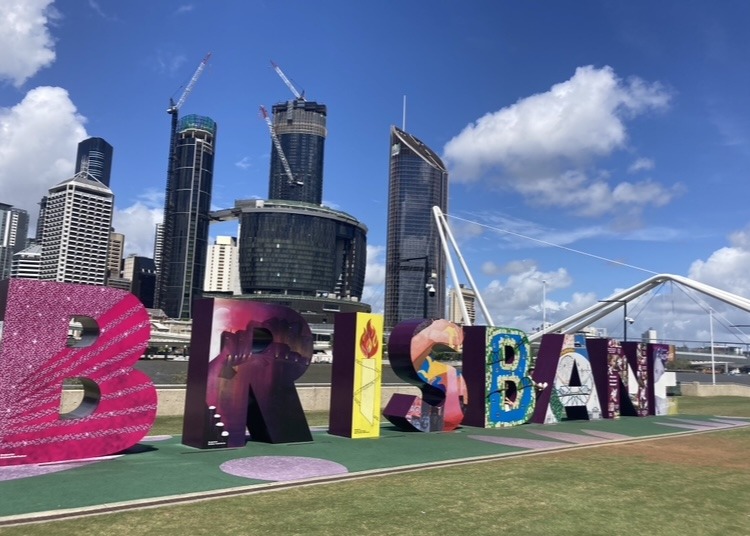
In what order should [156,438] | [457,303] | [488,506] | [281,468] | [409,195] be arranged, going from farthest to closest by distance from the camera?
1. [409,195]
2. [457,303]
3. [156,438]
4. [281,468]
5. [488,506]

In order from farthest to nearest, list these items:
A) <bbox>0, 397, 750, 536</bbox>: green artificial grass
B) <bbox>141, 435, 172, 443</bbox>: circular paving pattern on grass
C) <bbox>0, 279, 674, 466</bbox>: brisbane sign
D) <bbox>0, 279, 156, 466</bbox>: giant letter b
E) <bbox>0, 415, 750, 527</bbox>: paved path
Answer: <bbox>141, 435, 172, 443</bbox>: circular paving pattern on grass
<bbox>0, 279, 674, 466</bbox>: brisbane sign
<bbox>0, 279, 156, 466</bbox>: giant letter b
<bbox>0, 415, 750, 527</bbox>: paved path
<bbox>0, 397, 750, 536</bbox>: green artificial grass

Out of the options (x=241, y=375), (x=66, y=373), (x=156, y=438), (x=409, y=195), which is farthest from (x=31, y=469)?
(x=409, y=195)

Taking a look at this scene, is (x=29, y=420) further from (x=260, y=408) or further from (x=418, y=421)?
(x=418, y=421)

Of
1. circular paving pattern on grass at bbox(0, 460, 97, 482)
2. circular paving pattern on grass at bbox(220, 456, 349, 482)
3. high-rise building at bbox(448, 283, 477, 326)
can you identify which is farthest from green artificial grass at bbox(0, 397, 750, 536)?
high-rise building at bbox(448, 283, 477, 326)

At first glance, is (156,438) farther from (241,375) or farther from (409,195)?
(409,195)

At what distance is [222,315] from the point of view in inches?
587

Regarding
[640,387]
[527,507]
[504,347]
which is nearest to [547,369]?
[504,347]

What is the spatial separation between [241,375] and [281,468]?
338cm

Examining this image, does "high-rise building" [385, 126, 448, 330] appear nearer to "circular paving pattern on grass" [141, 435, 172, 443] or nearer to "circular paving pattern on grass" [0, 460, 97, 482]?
"circular paving pattern on grass" [141, 435, 172, 443]

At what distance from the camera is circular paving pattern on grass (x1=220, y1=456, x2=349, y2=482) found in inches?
462

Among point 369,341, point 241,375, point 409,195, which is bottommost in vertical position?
point 241,375

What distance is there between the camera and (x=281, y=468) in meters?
12.5

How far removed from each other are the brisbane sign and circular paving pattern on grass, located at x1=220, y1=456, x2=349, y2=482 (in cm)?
179

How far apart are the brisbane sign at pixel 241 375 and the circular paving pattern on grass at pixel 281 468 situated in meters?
1.79
